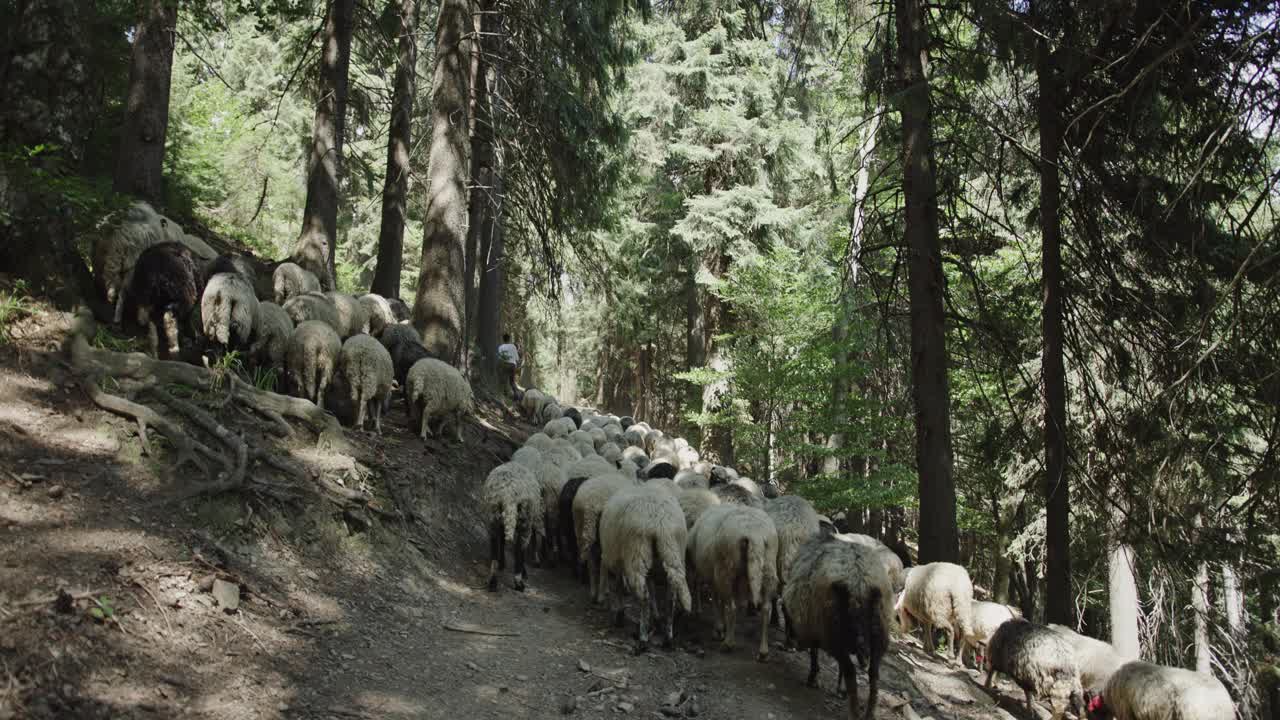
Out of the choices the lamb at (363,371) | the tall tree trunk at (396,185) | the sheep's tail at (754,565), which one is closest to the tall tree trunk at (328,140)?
the tall tree trunk at (396,185)

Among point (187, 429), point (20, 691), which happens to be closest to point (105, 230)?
point (187, 429)

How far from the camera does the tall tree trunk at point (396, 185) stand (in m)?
14.3

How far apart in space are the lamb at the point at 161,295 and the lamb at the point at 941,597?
8.94 m

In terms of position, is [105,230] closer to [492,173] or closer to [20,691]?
[20,691]

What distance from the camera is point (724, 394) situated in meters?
19.9

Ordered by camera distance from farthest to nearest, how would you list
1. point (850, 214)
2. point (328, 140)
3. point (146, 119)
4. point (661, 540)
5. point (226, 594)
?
1. point (328, 140)
2. point (850, 214)
3. point (146, 119)
4. point (661, 540)
5. point (226, 594)

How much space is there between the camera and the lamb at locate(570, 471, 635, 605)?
812cm

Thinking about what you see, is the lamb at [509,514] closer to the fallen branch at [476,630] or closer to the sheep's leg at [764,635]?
the fallen branch at [476,630]

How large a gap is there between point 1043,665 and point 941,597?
5.60 ft

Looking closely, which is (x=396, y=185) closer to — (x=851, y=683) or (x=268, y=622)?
(x=268, y=622)

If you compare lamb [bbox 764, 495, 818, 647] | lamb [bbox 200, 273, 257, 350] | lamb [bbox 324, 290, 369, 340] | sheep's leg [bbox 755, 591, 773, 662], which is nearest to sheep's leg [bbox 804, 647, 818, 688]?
sheep's leg [bbox 755, 591, 773, 662]

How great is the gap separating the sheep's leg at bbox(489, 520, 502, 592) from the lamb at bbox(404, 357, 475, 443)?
2.09m

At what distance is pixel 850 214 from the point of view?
35.8ft

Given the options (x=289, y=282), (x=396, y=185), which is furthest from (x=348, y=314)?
(x=396, y=185)
